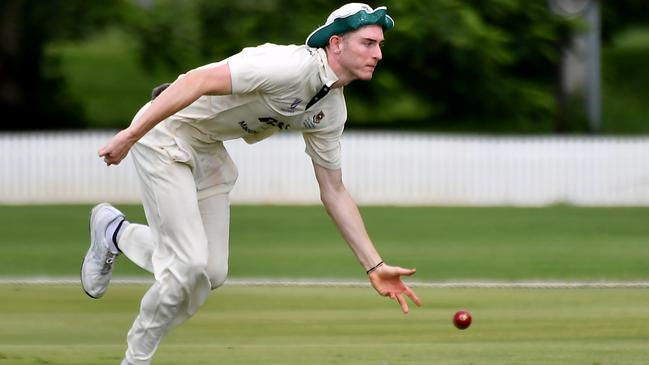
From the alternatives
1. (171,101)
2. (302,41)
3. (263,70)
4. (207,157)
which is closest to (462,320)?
(207,157)

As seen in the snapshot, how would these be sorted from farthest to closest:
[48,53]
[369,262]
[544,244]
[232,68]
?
[48,53]
[544,244]
[369,262]
[232,68]

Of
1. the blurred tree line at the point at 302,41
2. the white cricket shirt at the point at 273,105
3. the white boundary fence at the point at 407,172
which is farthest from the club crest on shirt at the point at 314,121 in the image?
the blurred tree line at the point at 302,41

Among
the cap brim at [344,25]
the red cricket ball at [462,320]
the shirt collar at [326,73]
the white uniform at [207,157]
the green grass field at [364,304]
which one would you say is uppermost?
the cap brim at [344,25]

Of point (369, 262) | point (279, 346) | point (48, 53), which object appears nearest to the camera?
point (369, 262)

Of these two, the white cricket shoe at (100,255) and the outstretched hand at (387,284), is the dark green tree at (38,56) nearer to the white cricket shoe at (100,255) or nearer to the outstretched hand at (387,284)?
the white cricket shoe at (100,255)

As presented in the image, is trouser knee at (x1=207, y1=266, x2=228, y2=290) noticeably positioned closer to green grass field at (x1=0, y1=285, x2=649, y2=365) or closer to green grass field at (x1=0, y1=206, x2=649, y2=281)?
green grass field at (x1=0, y1=285, x2=649, y2=365)

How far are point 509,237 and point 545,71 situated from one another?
1259 cm

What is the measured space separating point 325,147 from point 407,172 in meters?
12.3

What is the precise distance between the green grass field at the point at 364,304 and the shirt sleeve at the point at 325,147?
0.90 metres

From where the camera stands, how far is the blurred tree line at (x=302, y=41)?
2023cm

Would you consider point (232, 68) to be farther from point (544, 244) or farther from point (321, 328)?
point (544, 244)

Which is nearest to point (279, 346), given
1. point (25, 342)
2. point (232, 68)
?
point (25, 342)

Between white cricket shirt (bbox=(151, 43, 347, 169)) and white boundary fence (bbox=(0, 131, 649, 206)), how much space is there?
1200 centimetres

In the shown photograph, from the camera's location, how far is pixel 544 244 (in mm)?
13422
